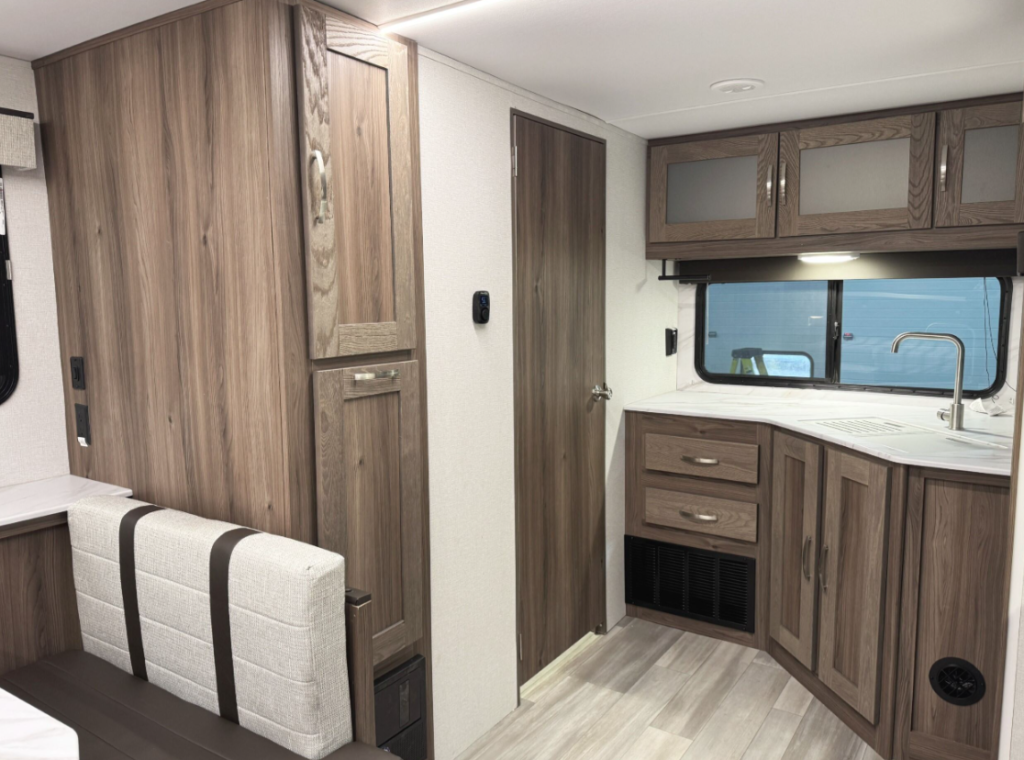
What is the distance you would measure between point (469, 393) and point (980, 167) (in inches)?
81.9

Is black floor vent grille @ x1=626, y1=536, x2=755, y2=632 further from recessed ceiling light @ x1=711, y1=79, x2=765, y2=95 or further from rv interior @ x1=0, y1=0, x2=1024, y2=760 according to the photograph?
recessed ceiling light @ x1=711, y1=79, x2=765, y2=95

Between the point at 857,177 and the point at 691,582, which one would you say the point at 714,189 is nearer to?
the point at 857,177

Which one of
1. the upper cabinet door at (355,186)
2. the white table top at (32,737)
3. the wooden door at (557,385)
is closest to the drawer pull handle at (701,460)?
the wooden door at (557,385)

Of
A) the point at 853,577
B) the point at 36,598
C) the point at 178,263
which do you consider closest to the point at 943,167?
the point at 853,577

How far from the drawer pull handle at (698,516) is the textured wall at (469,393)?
0.98 metres

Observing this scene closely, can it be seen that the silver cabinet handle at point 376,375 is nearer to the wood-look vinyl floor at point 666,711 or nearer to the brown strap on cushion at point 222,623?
the brown strap on cushion at point 222,623

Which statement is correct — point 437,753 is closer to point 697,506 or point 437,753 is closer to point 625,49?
point 697,506

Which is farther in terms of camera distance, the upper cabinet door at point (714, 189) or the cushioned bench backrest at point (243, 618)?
the upper cabinet door at point (714, 189)

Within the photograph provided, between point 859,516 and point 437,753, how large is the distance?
5.19 ft

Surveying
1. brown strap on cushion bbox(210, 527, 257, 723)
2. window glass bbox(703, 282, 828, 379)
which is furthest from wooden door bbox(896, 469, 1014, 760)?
brown strap on cushion bbox(210, 527, 257, 723)

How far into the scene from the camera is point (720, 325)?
150 inches

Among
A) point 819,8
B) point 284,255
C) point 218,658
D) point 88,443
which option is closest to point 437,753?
point 218,658

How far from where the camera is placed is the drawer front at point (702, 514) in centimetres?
318

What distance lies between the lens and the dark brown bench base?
1607 millimetres
